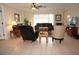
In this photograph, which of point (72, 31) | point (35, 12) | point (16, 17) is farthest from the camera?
point (72, 31)

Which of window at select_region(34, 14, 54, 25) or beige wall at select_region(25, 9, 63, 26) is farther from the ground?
beige wall at select_region(25, 9, 63, 26)

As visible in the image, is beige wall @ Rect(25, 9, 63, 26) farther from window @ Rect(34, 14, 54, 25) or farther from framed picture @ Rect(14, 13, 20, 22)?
framed picture @ Rect(14, 13, 20, 22)

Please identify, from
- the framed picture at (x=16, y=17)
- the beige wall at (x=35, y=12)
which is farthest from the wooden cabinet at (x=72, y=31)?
the framed picture at (x=16, y=17)

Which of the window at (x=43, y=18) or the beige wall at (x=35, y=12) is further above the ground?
the beige wall at (x=35, y=12)

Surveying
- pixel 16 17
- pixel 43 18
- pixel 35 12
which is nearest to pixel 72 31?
pixel 43 18

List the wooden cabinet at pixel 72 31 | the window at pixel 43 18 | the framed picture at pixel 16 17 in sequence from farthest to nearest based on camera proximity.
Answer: the wooden cabinet at pixel 72 31, the window at pixel 43 18, the framed picture at pixel 16 17

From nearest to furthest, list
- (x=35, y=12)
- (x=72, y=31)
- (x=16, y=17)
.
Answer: (x=16, y=17) → (x=35, y=12) → (x=72, y=31)

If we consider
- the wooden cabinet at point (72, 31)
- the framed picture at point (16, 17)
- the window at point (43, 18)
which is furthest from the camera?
the wooden cabinet at point (72, 31)

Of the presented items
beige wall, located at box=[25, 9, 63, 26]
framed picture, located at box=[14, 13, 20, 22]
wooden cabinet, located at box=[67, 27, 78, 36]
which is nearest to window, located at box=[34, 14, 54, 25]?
beige wall, located at box=[25, 9, 63, 26]

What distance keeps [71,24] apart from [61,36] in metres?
0.62

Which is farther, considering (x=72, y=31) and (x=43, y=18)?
(x=72, y=31)

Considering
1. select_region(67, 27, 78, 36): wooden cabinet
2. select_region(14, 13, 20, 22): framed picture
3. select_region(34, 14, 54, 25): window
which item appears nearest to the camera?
select_region(14, 13, 20, 22): framed picture

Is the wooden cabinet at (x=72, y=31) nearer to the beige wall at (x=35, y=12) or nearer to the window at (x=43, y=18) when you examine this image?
the beige wall at (x=35, y=12)

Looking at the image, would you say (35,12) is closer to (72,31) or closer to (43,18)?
(43,18)
